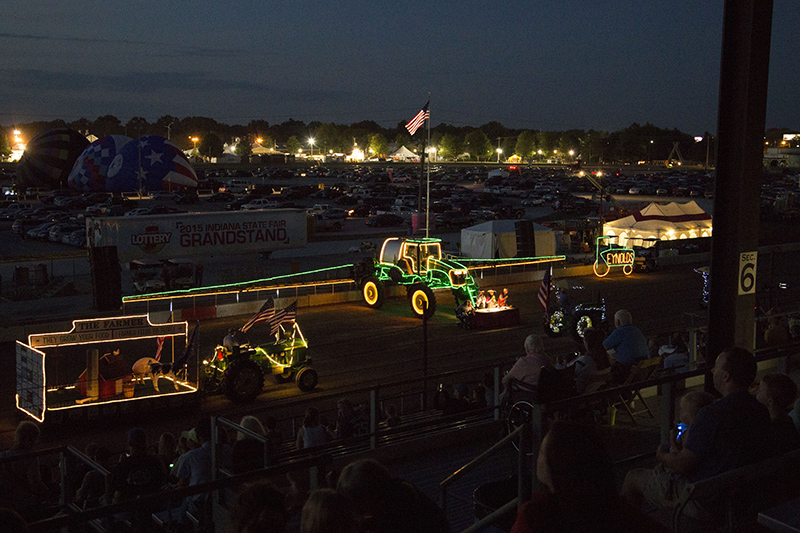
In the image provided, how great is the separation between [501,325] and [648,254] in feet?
50.3

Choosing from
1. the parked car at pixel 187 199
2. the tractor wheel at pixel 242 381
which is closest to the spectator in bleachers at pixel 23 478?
the tractor wheel at pixel 242 381

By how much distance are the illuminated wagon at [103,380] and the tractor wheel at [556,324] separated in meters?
9.88

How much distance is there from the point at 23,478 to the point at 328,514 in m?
4.77

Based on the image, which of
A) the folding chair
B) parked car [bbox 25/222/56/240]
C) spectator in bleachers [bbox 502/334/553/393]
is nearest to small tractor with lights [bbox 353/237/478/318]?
the folding chair

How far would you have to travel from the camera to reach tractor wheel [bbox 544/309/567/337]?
64.8ft

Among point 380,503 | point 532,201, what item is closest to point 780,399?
point 380,503

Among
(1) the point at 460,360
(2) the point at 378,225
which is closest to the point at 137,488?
(1) the point at 460,360

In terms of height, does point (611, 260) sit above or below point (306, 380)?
above

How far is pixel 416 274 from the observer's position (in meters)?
22.8

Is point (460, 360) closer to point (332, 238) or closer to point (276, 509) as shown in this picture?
point (276, 509)

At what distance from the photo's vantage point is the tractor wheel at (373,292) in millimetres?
23625

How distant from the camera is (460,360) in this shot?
17750mm

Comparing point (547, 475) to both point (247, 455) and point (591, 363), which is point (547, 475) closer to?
point (247, 455)

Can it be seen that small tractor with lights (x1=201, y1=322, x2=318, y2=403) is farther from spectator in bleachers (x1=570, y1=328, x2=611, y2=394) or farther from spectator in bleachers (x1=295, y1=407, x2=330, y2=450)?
spectator in bleachers (x1=570, y1=328, x2=611, y2=394)
